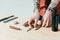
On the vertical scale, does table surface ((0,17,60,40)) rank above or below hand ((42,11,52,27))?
below

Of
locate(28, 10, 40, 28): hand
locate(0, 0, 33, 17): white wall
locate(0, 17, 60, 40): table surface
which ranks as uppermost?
locate(0, 0, 33, 17): white wall

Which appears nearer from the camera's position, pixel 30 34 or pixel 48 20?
pixel 30 34

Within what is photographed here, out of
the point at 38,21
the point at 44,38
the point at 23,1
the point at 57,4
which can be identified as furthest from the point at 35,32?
the point at 23,1

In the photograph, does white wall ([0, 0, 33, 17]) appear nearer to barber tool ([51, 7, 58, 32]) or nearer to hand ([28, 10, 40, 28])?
hand ([28, 10, 40, 28])

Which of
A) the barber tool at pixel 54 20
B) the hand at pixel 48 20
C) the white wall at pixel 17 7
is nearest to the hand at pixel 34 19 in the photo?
the hand at pixel 48 20

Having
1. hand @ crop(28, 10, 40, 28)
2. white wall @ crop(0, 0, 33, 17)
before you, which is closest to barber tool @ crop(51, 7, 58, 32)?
hand @ crop(28, 10, 40, 28)

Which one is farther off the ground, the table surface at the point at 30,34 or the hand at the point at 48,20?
the hand at the point at 48,20

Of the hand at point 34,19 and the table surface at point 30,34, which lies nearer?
the table surface at point 30,34

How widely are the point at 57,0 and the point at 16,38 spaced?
0.53 metres

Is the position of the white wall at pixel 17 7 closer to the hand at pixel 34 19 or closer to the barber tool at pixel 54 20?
the hand at pixel 34 19

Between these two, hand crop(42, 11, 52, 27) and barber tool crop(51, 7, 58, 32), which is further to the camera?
hand crop(42, 11, 52, 27)

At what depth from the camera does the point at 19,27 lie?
1.27 m

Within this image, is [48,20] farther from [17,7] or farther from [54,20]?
[17,7]

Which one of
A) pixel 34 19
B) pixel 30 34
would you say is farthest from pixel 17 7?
pixel 30 34
